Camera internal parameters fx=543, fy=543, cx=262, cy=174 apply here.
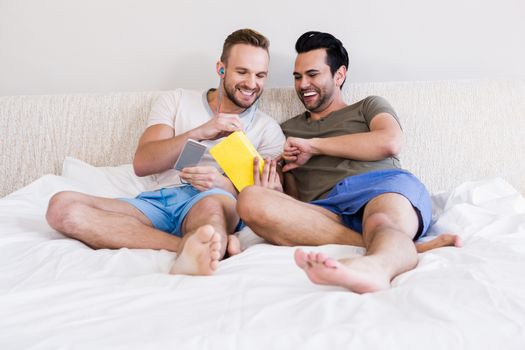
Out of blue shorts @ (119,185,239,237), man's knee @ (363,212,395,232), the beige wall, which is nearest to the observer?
man's knee @ (363,212,395,232)

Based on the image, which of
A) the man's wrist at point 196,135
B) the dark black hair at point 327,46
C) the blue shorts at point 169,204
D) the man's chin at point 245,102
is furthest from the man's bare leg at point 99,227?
the dark black hair at point 327,46

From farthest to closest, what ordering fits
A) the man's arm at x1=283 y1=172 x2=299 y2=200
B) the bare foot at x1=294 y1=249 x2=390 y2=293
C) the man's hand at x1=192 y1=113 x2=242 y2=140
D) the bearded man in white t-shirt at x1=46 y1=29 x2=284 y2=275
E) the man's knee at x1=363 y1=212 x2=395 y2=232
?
the man's arm at x1=283 y1=172 x2=299 y2=200 → the man's hand at x1=192 y1=113 x2=242 y2=140 → the bearded man in white t-shirt at x1=46 y1=29 x2=284 y2=275 → the man's knee at x1=363 y1=212 x2=395 y2=232 → the bare foot at x1=294 y1=249 x2=390 y2=293

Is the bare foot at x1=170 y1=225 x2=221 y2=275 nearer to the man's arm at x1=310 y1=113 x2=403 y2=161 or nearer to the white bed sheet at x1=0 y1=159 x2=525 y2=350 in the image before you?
the white bed sheet at x1=0 y1=159 x2=525 y2=350

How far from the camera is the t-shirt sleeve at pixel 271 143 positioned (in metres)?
1.78

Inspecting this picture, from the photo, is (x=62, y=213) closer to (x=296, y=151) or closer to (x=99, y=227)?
(x=99, y=227)

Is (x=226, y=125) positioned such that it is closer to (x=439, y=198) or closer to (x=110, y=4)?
(x=439, y=198)

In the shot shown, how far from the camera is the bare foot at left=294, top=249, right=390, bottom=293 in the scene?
0.86 metres

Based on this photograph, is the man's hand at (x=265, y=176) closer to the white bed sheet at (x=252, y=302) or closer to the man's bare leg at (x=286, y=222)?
the man's bare leg at (x=286, y=222)

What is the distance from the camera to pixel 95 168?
1817 mm

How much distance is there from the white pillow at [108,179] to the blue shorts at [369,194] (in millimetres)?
626

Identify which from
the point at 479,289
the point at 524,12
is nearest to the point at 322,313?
the point at 479,289

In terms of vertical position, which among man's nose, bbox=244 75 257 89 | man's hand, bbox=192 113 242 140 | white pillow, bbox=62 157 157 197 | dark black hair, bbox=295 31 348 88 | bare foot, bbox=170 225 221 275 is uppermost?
dark black hair, bbox=295 31 348 88

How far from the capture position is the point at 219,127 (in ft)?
5.21

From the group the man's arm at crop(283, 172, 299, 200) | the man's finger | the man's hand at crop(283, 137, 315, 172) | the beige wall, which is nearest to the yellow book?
the man's finger
